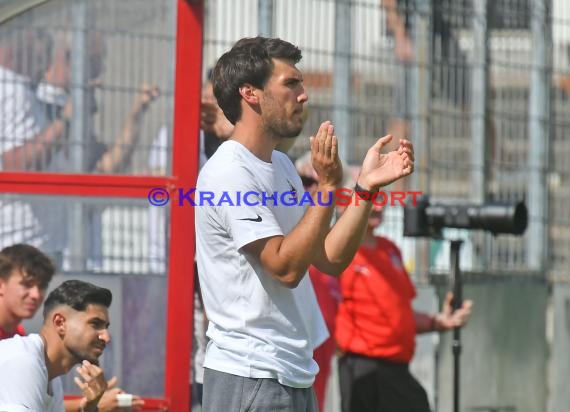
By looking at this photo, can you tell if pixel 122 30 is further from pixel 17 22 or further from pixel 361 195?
pixel 361 195

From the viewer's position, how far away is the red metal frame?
5109 mm

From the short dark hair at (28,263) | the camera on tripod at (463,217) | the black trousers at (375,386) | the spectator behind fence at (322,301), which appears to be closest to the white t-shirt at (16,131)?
the short dark hair at (28,263)

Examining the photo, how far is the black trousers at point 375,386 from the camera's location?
664cm

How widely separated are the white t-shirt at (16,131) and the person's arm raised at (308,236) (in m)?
1.42

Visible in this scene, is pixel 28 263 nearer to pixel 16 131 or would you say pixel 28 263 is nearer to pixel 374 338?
pixel 16 131

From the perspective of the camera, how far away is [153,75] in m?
5.21

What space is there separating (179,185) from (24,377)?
99 cm

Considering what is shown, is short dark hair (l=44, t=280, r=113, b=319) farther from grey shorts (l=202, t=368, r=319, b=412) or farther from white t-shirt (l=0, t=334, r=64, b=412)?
grey shorts (l=202, t=368, r=319, b=412)

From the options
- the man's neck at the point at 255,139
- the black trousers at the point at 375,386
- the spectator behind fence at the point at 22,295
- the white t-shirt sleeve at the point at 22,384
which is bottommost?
the black trousers at the point at 375,386

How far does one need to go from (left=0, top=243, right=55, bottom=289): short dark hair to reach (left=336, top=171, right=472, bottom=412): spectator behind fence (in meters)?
1.93

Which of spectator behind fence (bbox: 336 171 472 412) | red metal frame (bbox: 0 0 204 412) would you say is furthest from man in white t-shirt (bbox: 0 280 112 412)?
spectator behind fence (bbox: 336 171 472 412)

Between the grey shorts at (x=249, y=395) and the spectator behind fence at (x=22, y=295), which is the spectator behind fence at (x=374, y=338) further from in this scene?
the grey shorts at (x=249, y=395)

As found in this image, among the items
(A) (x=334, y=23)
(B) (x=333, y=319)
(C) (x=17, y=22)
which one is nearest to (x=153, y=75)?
(C) (x=17, y=22)

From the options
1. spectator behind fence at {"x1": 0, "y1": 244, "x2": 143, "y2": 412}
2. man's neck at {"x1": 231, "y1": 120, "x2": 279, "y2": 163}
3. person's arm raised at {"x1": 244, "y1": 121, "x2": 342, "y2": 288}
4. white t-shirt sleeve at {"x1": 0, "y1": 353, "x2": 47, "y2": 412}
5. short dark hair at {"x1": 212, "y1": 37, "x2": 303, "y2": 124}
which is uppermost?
short dark hair at {"x1": 212, "y1": 37, "x2": 303, "y2": 124}
